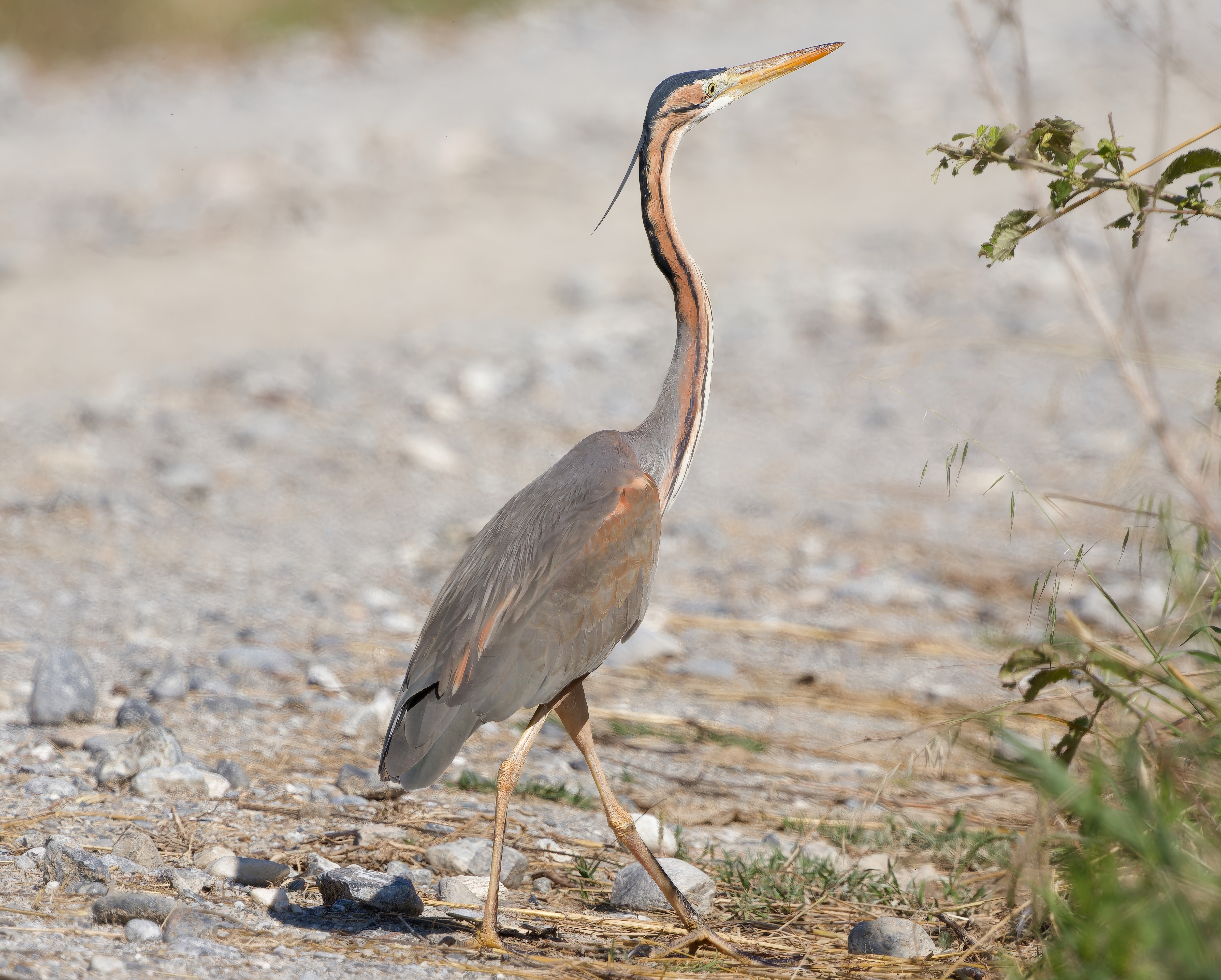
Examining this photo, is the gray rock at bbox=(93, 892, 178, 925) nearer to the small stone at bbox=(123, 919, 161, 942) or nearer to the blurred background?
the small stone at bbox=(123, 919, 161, 942)

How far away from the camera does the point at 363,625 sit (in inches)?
218

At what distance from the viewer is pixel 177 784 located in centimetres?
371

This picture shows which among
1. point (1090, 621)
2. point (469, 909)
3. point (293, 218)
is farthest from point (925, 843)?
point (293, 218)

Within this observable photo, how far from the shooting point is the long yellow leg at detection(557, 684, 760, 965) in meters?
3.07

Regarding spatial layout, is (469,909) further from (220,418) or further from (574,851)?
(220,418)

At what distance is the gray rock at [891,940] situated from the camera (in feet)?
9.96

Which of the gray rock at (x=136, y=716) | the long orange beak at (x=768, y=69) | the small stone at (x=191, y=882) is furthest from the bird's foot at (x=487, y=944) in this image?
the long orange beak at (x=768, y=69)

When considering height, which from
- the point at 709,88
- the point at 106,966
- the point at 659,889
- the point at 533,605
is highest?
the point at 709,88

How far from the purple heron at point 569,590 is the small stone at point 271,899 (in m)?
0.36

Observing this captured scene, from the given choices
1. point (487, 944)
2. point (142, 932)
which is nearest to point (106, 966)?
point (142, 932)

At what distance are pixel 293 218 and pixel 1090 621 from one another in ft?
27.7

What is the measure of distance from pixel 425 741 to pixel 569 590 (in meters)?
0.56

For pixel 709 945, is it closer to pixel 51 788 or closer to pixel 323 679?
pixel 51 788

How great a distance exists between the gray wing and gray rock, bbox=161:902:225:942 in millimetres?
532
